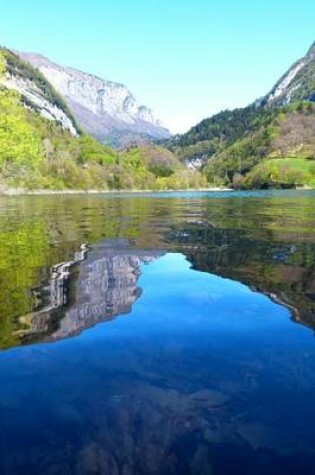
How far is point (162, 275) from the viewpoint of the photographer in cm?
1188

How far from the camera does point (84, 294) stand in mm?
9367

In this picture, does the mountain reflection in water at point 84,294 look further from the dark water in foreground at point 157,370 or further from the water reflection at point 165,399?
the water reflection at point 165,399

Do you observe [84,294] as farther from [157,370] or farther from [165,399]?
[165,399]

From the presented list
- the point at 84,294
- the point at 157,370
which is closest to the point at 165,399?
the point at 157,370

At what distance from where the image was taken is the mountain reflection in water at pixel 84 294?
7.48 metres

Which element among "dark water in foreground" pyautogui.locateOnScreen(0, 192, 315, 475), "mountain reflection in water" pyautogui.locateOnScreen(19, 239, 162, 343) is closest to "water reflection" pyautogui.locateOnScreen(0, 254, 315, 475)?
"dark water in foreground" pyautogui.locateOnScreen(0, 192, 315, 475)

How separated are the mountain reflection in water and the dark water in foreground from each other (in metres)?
0.03

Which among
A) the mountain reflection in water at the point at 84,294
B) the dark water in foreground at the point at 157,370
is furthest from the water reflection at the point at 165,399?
the mountain reflection in water at the point at 84,294

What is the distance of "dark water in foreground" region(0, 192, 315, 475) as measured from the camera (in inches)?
155

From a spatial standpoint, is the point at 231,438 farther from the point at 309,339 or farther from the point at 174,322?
the point at 174,322

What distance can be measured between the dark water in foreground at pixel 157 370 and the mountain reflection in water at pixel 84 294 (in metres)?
0.03

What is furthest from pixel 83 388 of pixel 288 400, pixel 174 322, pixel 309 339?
pixel 309 339

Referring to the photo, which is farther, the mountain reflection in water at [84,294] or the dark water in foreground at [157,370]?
the mountain reflection in water at [84,294]

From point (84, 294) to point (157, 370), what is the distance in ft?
12.8
